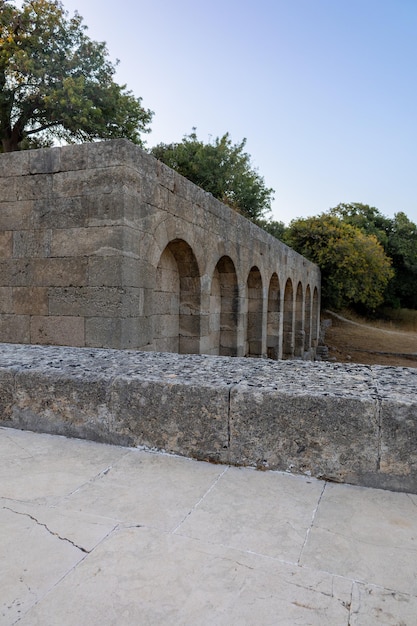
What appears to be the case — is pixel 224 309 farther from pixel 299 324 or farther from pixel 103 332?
pixel 299 324

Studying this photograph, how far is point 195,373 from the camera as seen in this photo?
245 cm

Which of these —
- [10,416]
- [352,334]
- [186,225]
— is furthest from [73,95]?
[352,334]

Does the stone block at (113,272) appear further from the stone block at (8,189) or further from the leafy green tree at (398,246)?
the leafy green tree at (398,246)

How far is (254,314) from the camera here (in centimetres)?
1032

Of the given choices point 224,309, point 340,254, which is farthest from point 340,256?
point 224,309

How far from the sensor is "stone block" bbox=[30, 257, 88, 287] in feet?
16.4

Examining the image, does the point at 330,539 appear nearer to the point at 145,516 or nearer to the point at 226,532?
the point at 226,532

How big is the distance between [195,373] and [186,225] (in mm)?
4049

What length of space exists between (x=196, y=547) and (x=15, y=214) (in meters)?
4.96

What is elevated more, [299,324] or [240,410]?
[240,410]

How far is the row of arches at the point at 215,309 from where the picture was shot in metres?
6.43

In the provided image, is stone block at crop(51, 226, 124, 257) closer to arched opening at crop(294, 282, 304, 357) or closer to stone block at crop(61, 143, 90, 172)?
stone block at crop(61, 143, 90, 172)

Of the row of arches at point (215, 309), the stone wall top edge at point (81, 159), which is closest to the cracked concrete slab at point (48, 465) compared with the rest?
the stone wall top edge at point (81, 159)

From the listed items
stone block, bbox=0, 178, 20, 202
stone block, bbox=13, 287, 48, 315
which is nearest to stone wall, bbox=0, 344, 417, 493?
stone block, bbox=13, 287, 48, 315
